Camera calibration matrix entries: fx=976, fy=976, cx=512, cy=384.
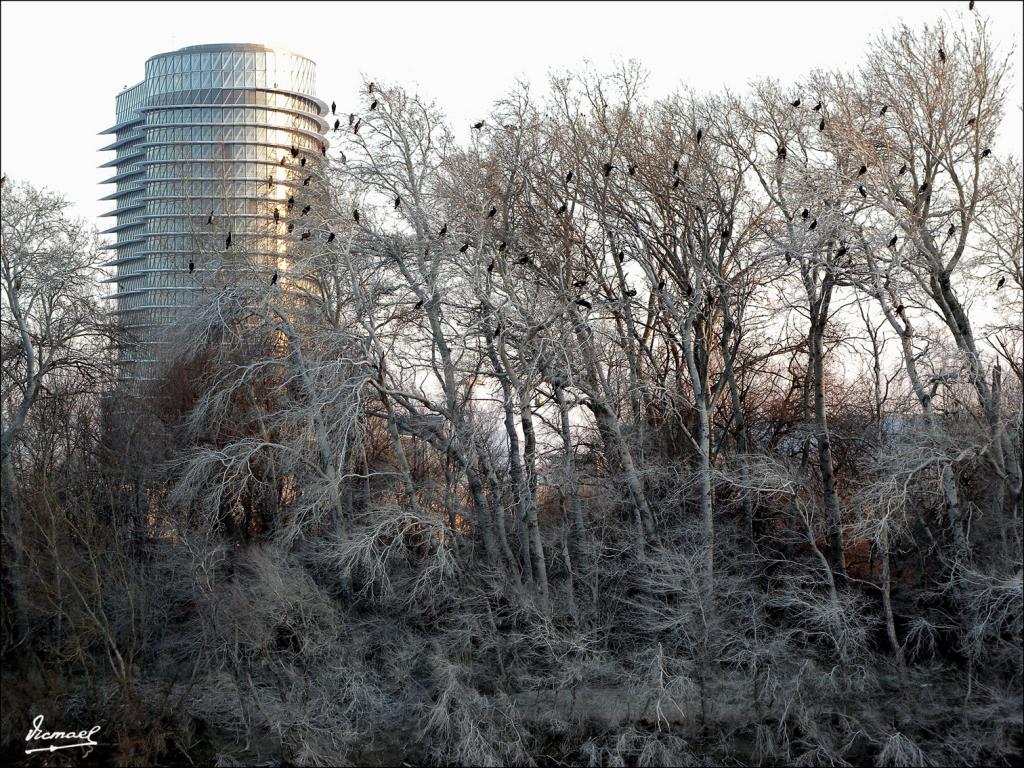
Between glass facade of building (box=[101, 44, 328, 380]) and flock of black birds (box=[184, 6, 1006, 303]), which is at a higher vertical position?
glass facade of building (box=[101, 44, 328, 380])

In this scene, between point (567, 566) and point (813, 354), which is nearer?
point (567, 566)

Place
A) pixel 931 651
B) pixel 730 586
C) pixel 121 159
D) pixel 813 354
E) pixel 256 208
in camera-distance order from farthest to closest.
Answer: pixel 121 159 → pixel 256 208 → pixel 813 354 → pixel 730 586 → pixel 931 651

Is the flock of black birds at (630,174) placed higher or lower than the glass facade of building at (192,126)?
lower

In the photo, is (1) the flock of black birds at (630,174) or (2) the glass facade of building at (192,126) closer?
(1) the flock of black birds at (630,174)

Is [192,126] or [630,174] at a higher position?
[192,126]

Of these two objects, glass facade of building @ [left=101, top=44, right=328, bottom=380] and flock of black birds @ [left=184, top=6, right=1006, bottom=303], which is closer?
flock of black birds @ [left=184, top=6, right=1006, bottom=303]

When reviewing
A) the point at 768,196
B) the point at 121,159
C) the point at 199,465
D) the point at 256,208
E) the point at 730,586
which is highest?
the point at 121,159

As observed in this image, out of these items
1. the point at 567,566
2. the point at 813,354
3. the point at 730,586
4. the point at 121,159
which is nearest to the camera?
the point at 730,586

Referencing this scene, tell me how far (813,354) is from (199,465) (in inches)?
504

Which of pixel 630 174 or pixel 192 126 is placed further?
pixel 192 126

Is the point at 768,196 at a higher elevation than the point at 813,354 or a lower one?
higher

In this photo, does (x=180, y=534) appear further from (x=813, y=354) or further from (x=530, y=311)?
(x=813, y=354)

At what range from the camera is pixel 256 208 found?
194ft

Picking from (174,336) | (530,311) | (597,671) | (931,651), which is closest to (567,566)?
(597,671)
